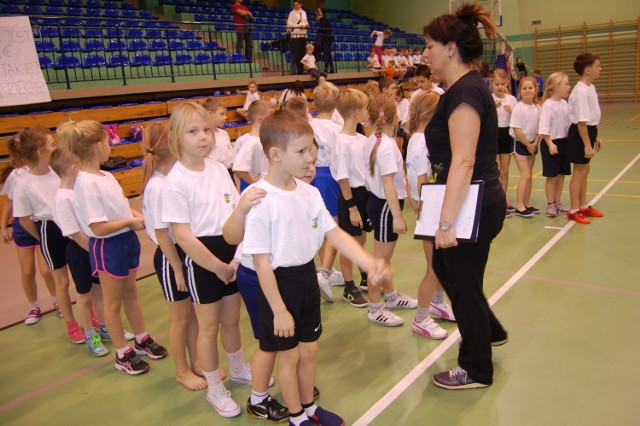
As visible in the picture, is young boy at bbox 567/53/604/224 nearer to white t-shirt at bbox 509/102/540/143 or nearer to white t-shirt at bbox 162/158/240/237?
white t-shirt at bbox 509/102/540/143

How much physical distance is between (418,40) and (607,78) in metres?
7.38

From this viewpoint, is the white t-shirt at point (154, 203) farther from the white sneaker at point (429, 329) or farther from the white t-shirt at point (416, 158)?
the white sneaker at point (429, 329)

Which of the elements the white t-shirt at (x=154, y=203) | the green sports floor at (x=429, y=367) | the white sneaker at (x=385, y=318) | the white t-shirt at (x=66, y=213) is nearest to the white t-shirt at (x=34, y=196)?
the white t-shirt at (x=66, y=213)

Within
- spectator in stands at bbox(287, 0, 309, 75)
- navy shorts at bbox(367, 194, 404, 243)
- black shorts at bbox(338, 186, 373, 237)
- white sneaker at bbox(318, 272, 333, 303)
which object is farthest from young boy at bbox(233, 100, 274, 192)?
spectator in stands at bbox(287, 0, 309, 75)

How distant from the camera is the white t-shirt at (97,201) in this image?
9.15 ft

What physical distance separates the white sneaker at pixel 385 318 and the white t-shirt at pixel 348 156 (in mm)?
1024

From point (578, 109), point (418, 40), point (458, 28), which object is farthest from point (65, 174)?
point (418, 40)

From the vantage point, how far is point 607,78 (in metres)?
18.4

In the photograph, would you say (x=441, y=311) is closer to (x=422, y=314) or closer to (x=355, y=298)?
(x=422, y=314)

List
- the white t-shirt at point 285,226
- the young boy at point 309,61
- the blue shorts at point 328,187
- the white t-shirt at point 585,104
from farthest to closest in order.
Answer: the young boy at point 309,61, the white t-shirt at point 585,104, the blue shorts at point 328,187, the white t-shirt at point 285,226

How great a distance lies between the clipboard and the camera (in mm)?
2252

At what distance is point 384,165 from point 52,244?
2446 millimetres

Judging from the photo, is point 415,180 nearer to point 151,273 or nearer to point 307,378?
point 307,378

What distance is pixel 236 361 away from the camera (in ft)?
9.34
